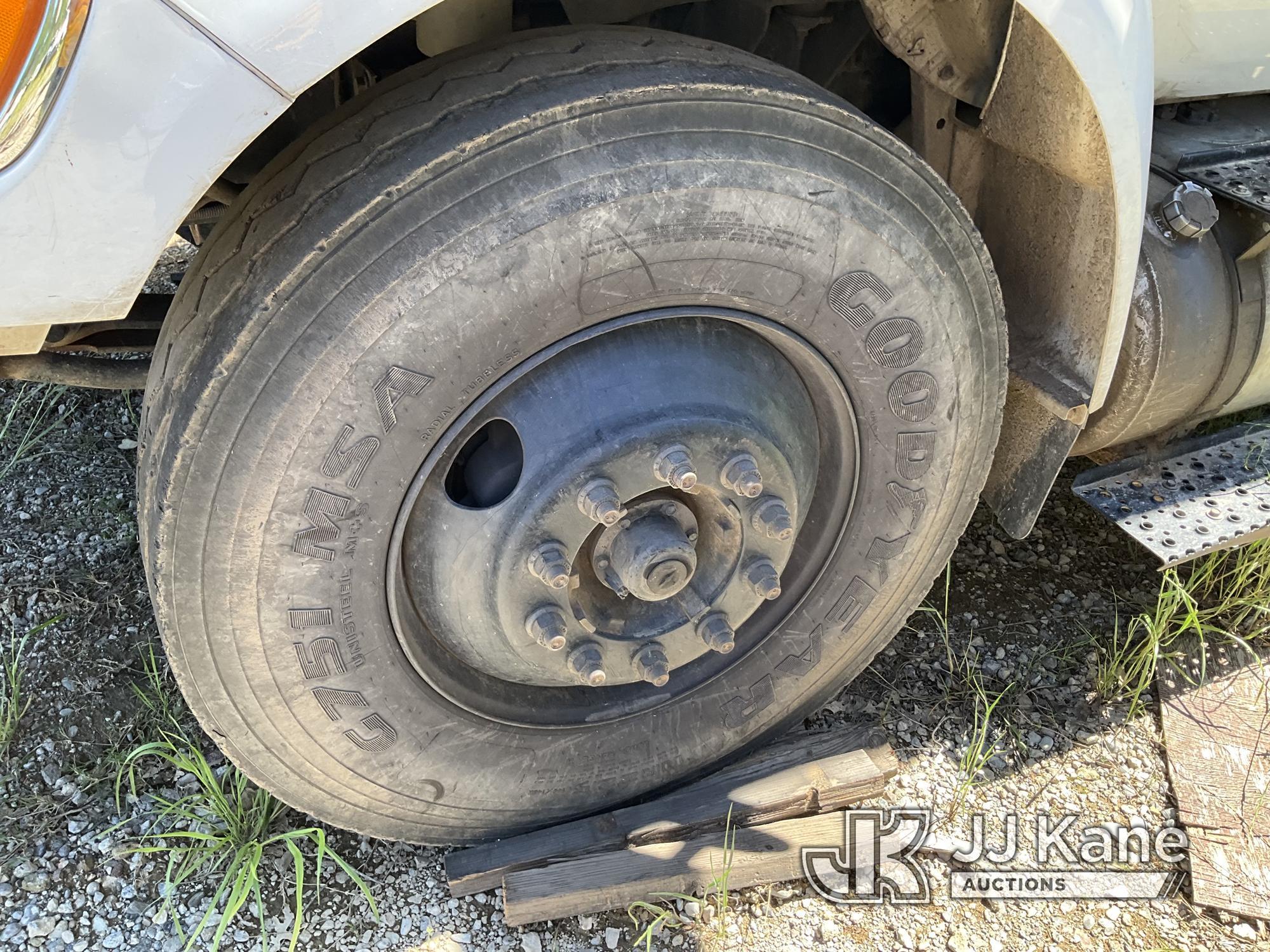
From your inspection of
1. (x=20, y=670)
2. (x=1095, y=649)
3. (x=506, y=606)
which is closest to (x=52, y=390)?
(x=20, y=670)

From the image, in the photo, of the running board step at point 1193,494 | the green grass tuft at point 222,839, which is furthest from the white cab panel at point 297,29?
the running board step at point 1193,494

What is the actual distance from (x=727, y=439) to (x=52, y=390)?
2.42 meters

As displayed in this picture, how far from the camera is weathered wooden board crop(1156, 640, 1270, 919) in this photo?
201cm

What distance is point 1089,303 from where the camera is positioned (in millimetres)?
1715

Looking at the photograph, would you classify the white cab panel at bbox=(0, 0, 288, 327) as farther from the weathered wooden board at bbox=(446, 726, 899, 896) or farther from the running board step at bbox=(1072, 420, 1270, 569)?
the running board step at bbox=(1072, 420, 1270, 569)

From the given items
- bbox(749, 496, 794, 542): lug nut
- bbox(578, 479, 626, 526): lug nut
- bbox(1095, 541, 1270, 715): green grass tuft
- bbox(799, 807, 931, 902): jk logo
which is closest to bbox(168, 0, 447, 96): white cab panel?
bbox(578, 479, 626, 526): lug nut

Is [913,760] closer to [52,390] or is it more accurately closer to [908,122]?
[908,122]

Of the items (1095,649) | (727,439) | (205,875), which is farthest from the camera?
(1095,649)

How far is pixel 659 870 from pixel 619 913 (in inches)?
4.9

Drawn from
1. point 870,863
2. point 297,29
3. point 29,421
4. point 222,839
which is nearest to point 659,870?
point 870,863

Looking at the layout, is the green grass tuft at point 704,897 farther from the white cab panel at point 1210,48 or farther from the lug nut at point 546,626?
the white cab panel at point 1210,48

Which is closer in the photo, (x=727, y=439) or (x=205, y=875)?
(x=727, y=439)

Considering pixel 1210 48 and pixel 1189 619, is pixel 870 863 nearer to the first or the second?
pixel 1189 619

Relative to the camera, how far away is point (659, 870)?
189cm
